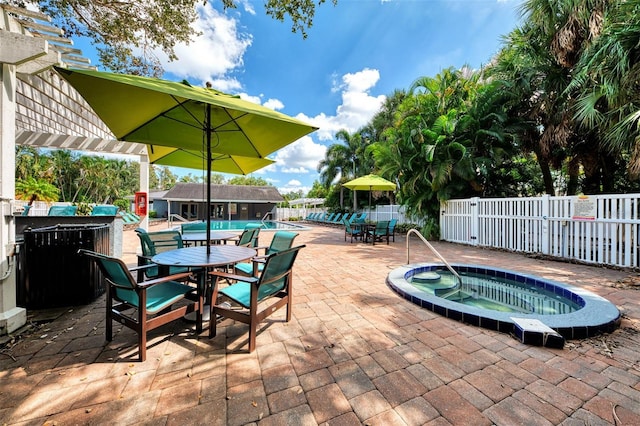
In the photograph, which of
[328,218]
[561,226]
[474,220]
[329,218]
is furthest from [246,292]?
[328,218]

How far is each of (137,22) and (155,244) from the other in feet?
19.8

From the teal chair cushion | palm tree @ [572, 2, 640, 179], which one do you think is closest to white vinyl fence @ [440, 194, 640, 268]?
palm tree @ [572, 2, 640, 179]

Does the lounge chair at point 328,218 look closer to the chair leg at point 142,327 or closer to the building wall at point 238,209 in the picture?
the building wall at point 238,209

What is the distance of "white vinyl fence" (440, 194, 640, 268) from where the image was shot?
5.19 metres

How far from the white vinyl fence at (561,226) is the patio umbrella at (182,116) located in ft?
21.7

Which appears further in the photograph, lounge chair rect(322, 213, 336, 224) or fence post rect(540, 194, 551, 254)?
lounge chair rect(322, 213, 336, 224)

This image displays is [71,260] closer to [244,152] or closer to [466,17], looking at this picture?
[244,152]

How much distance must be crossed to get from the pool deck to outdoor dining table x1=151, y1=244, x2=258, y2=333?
0.45 meters

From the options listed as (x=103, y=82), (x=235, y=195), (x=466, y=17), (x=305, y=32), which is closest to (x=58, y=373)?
(x=103, y=82)

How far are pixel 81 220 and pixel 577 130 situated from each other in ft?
45.4

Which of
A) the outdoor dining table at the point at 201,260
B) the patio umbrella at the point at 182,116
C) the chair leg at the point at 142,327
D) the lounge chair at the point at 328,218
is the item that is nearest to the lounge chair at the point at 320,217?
the lounge chair at the point at 328,218

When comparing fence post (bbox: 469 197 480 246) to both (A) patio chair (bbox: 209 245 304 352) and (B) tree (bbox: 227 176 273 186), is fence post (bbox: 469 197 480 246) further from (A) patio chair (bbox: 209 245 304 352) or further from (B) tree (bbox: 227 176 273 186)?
(B) tree (bbox: 227 176 273 186)

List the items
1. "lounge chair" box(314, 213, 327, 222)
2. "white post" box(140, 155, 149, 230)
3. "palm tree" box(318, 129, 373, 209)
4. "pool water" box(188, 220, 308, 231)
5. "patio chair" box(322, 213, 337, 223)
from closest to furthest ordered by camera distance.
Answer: "white post" box(140, 155, 149, 230) < "pool water" box(188, 220, 308, 231) < "patio chair" box(322, 213, 337, 223) < "lounge chair" box(314, 213, 327, 222) < "palm tree" box(318, 129, 373, 209)

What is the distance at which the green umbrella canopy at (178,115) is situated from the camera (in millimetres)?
2164
